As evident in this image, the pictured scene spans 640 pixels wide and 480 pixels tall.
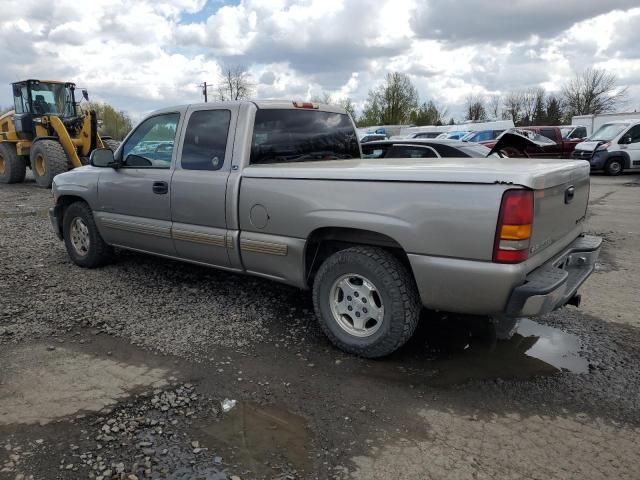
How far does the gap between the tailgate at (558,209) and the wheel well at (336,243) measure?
848 millimetres

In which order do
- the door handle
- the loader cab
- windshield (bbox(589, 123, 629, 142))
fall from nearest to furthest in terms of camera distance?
1. the door handle
2. the loader cab
3. windshield (bbox(589, 123, 629, 142))

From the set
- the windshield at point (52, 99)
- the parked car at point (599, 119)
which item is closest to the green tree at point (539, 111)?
the parked car at point (599, 119)

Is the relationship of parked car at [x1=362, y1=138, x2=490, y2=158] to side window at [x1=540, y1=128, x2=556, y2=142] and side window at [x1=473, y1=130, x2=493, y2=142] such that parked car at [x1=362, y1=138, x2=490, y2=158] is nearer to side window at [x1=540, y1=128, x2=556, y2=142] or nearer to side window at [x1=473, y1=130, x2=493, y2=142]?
side window at [x1=473, y1=130, x2=493, y2=142]

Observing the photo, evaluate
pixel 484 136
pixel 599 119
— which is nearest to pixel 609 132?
pixel 484 136

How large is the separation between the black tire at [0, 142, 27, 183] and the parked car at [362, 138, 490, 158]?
11.9 m

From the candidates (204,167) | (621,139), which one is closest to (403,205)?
(204,167)

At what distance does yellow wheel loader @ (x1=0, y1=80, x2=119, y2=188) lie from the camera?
14.0 m

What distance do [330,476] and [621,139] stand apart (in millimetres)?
19581

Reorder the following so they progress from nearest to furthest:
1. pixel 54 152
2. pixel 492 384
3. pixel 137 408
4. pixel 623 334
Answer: pixel 137 408
pixel 492 384
pixel 623 334
pixel 54 152

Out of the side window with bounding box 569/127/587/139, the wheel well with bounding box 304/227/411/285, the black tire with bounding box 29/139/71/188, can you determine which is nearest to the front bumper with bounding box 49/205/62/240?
the wheel well with bounding box 304/227/411/285

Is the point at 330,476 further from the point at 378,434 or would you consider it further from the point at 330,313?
the point at 330,313

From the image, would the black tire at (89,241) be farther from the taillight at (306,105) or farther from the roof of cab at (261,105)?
the taillight at (306,105)

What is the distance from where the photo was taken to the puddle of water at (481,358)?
3.51 meters

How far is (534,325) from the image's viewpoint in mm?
4301
